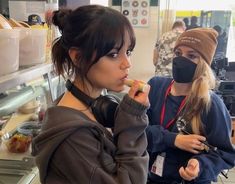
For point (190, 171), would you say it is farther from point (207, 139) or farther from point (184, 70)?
point (184, 70)

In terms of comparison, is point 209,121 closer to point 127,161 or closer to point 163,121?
Result: point 163,121

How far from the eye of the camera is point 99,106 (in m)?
0.89

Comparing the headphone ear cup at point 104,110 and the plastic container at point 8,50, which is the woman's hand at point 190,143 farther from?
the plastic container at point 8,50

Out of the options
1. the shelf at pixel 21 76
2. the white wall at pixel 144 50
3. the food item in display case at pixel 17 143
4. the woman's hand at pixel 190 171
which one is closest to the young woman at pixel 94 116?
the shelf at pixel 21 76

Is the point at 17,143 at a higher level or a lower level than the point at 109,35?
lower

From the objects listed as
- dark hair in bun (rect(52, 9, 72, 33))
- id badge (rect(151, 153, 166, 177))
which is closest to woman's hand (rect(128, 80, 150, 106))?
dark hair in bun (rect(52, 9, 72, 33))

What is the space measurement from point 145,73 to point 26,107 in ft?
14.5

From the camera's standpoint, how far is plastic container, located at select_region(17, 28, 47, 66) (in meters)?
1.04

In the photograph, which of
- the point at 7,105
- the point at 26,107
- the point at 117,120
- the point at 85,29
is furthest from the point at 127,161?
the point at 26,107

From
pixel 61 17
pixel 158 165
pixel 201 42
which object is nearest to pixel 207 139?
pixel 158 165

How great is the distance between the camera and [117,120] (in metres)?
0.87

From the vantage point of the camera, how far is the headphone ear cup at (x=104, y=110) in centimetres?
89

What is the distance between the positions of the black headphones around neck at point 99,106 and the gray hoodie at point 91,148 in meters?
A: 0.03

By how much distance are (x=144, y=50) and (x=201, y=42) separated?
436 centimetres
